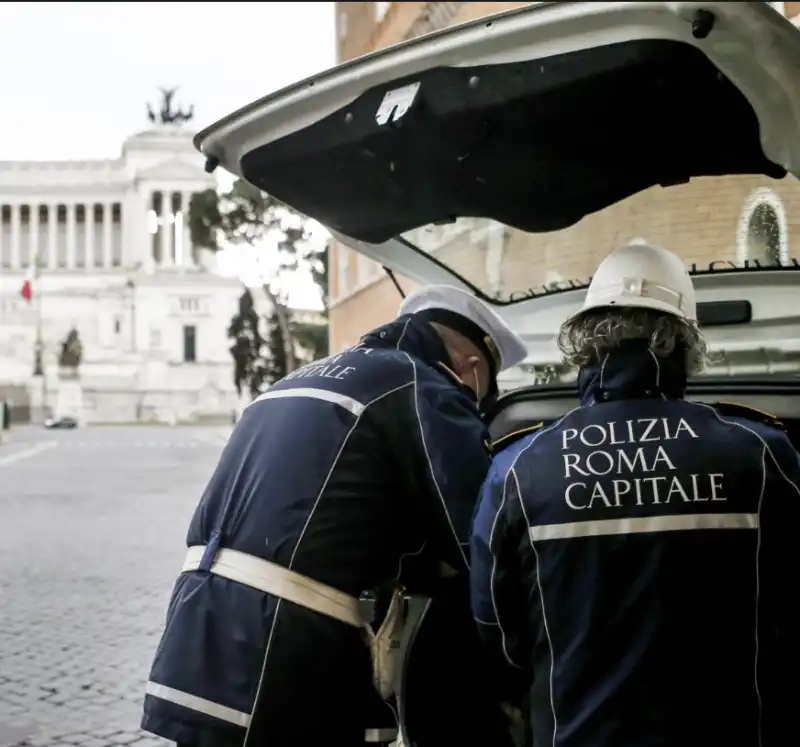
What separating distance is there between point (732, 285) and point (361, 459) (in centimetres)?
178

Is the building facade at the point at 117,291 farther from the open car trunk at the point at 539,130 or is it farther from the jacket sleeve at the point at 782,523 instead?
the jacket sleeve at the point at 782,523

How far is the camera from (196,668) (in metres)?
2.20

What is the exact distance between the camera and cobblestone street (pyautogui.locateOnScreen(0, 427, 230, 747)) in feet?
16.5

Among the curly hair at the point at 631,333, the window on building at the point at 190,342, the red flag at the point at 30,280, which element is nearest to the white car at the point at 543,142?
the curly hair at the point at 631,333

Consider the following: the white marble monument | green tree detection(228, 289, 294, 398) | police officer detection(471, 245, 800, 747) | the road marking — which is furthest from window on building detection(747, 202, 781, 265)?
the white marble monument

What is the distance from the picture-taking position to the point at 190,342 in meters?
67.8

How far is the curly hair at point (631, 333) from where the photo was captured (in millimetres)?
1911

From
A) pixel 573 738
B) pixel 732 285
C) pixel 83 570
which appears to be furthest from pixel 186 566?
pixel 83 570

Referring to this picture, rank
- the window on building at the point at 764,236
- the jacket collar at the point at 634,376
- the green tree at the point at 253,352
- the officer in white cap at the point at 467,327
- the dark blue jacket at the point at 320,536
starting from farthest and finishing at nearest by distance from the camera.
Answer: the green tree at the point at 253,352
the window on building at the point at 764,236
the officer in white cap at the point at 467,327
the dark blue jacket at the point at 320,536
the jacket collar at the point at 634,376

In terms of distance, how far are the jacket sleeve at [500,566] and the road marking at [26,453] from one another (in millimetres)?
22182

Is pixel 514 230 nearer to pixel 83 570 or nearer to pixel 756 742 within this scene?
pixel 756 742

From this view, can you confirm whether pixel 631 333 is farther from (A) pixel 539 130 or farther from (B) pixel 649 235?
(B) pixel 649 235

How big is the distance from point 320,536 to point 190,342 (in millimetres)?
66899

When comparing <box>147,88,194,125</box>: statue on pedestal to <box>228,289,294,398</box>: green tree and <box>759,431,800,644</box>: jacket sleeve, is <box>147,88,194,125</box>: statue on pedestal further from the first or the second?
<box>759,431,800,644</box>: jacket sleeve
